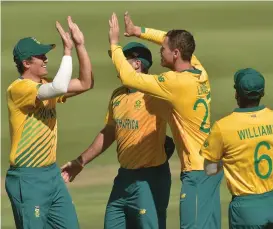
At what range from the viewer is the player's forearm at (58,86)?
750cm

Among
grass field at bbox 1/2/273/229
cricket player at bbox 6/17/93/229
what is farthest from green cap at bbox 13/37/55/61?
grass field at bbox 1/2/273/229

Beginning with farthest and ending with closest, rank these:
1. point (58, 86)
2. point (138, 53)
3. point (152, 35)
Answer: point (152, 35) → point (138, 53) → point (58, 86)

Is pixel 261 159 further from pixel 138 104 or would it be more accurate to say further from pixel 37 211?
pixel 37 211

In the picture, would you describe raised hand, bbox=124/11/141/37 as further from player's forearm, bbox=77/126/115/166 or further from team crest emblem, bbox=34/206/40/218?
team crest emblem, bbox=34/206/40/218

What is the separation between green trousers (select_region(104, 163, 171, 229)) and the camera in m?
7.95

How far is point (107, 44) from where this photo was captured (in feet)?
36.4

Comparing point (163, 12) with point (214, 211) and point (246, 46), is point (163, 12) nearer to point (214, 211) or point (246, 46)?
point (246, 46)

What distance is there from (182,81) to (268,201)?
112cm

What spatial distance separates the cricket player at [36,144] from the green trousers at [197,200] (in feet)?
2.87

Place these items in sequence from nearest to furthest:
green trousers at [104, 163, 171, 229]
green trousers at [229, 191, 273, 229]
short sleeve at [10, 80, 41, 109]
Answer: green trousers at [229, 191, 273, 229], short sleeve at [10, 80, 41, 109], green trousers at [104, 163, 171, 229]

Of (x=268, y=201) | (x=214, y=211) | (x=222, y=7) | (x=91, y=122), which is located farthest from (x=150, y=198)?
(x=222, y=7)

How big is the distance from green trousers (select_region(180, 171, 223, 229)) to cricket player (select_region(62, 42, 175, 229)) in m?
0.44

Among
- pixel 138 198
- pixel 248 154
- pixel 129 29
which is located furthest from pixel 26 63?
pixel 248 154

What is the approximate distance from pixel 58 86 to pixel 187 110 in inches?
35.8
